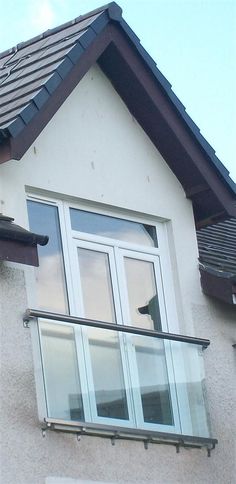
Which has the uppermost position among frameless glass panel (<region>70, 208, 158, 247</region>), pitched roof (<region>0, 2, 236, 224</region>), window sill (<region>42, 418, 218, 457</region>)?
pitched roof (<region>0, 2, 236, 224</region>)

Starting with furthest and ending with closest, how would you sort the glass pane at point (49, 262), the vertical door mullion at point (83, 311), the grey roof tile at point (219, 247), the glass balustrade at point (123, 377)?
the grey roof tile at point (219, 247)
the glass pane at point (49, 262)
the vertical door mullion at point (83, 311)
the glass balustrade at point (123, 377)

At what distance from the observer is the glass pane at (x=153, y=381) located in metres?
13.6

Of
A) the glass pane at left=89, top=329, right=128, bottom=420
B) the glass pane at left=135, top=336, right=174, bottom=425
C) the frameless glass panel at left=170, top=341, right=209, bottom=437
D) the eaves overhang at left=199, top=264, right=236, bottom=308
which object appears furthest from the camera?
the eaves overhang at left=199, top=264, right=236, bottom=308

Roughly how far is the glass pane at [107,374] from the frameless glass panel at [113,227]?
123cm

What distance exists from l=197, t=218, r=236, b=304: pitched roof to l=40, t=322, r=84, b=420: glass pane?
7.18 feet

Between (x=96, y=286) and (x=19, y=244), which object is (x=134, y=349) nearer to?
(x=96, y=286)

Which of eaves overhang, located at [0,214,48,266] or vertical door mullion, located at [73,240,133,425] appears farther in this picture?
vertical door mullion, located at [73,240,133,425]

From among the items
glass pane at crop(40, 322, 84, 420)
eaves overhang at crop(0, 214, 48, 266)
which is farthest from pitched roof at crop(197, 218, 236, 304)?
A: eaves overhang at crop(0, 214, 48, 266)

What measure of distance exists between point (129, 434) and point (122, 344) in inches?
35.7

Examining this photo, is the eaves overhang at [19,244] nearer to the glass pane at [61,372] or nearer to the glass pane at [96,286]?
the glass pane at [61,372]

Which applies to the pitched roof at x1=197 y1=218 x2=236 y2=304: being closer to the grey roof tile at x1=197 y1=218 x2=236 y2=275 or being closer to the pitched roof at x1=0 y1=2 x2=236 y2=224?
the grey roof tile at x1=197 y1=218 x2=236 y2=275

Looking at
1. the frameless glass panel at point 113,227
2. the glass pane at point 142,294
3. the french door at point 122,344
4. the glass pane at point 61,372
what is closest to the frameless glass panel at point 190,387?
the french door at point 122,344

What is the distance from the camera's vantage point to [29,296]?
13.1 meters

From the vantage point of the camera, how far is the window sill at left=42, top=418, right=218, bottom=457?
1263cm
